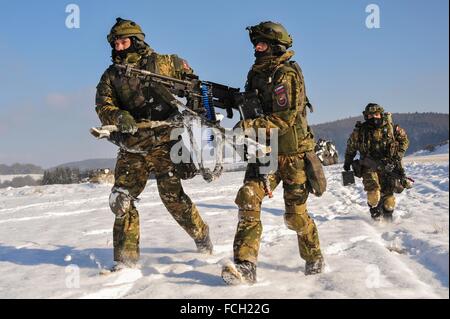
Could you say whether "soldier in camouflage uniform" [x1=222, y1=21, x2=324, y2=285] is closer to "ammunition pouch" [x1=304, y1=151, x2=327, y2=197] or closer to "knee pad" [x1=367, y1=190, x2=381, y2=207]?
"ammunition pouch" [x1=304, y1=151, x2=327, y2=197]

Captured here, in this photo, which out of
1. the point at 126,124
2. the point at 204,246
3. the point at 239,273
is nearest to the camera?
the point at 239,273

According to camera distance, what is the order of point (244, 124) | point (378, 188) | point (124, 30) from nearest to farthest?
point (244, 124), point (124, 30), point (378, 188)

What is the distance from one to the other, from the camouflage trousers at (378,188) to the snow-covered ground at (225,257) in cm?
33

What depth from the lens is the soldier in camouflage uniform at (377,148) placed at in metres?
7.43

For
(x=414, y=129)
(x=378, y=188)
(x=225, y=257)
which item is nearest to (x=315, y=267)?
(x=225, y=257)

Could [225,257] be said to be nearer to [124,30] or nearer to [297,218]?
[297,218]

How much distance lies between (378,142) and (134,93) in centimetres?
474

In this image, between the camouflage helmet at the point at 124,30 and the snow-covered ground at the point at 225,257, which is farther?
the camouflage helmet at the point at 124,30

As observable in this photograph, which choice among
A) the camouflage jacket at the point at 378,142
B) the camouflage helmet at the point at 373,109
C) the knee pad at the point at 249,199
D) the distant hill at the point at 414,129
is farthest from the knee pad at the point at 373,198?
the distant hill at the point at 414,129

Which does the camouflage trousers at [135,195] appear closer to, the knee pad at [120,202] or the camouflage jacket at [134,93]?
the knee pad at [120,202]

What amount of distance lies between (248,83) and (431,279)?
7.39ft

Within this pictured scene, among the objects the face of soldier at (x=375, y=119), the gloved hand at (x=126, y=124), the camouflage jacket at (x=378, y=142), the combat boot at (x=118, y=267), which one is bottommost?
the combat boot at (x=118, y=267)

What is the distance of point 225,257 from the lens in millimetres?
4684

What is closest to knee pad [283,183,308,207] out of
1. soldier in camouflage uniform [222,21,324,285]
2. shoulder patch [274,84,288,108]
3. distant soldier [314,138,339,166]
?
soldier in camouflage uniform [222,21,324,285]
